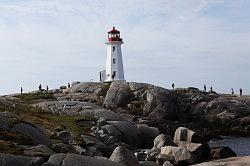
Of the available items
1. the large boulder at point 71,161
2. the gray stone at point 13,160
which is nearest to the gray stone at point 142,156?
the large boulder at point 71,161

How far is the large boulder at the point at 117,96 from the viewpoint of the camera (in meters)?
56.7

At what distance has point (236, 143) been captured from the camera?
52125 mm

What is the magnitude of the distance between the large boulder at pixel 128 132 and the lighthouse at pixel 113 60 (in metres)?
40.3

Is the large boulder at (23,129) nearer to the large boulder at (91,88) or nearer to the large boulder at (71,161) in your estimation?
the large boulder at (71,161)

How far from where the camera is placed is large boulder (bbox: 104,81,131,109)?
5671 cm

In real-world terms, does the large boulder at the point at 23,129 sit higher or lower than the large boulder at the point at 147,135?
higher

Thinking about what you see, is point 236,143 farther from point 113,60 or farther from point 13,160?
point 13,160

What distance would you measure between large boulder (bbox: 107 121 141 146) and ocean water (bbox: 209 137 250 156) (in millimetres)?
11163

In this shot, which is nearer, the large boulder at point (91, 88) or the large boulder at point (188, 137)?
the large boulder at point (188, 137)

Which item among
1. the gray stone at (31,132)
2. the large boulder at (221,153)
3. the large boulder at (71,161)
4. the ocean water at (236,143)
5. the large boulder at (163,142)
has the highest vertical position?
the gray stone at (31,132)

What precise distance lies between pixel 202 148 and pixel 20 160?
17298 mm

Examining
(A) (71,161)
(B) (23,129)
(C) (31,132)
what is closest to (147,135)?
(C) (31,132)

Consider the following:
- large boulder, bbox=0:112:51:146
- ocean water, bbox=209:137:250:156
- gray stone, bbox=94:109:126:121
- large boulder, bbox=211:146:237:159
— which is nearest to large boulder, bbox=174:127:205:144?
large boulder, bbox=211:146:237:159

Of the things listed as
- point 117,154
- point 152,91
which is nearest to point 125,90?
point 152,91
